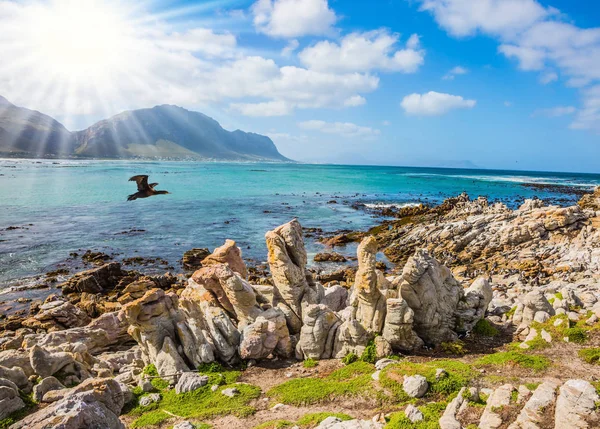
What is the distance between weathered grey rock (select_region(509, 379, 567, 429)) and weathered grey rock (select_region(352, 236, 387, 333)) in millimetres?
7979

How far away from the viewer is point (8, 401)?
510 inches

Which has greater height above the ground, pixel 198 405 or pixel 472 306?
pixel 472 306

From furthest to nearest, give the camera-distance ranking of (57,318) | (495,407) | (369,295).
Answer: (57,318) < (369,295) < (495,407)

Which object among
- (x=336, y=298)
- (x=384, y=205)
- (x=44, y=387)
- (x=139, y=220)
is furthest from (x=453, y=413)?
(x=384, y=205)

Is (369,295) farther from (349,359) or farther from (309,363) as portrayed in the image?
(309,363)

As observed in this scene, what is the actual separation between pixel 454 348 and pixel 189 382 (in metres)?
11.6

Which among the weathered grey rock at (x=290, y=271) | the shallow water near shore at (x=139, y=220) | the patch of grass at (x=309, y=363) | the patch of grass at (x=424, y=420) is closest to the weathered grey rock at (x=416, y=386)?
the patch of grass at (x=424, y=420)

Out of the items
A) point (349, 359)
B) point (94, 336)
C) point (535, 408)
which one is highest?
point (535, 408)

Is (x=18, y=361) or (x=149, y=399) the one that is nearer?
(x=149, y=399)

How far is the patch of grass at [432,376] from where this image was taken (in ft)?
42.3

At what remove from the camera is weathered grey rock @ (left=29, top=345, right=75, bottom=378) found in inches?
614

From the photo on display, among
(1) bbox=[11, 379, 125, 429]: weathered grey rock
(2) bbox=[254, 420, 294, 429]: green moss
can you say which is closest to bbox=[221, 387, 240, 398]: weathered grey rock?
(2) bbox=[254, 420, 294, 429]: green moss

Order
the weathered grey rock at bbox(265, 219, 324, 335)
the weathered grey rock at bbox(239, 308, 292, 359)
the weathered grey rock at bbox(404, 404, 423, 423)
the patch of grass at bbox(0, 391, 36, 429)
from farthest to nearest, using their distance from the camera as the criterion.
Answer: the weathered grey rock at bbox(265, 219, 324, 335) < the weathered grey rock at bbox(239, 308, 292, 359) < the patch of grass at bbox(0, 391, 36, 429) < the weathered grey rock at bbox(404, 404, 423, 423)

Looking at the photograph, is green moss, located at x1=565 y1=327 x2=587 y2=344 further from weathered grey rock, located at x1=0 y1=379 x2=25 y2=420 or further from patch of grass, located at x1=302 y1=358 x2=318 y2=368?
weathered grey rock, located at x1=0 y1=379 x2=25 y2=420
